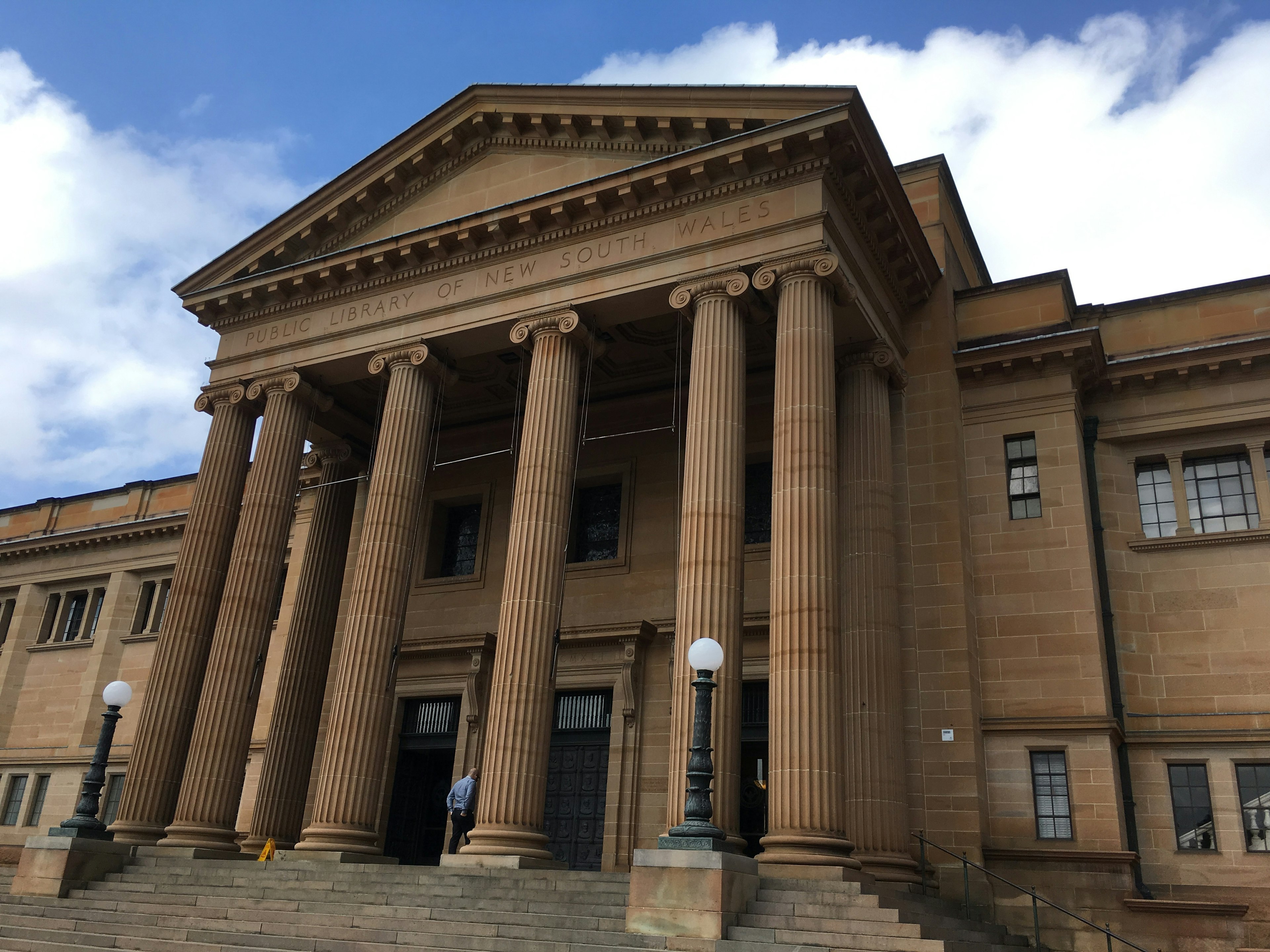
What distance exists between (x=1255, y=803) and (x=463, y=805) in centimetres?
1303

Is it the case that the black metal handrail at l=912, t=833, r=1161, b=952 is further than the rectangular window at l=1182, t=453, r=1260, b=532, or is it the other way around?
the rectangular window at l=1182, t=453, r=1260, b=532

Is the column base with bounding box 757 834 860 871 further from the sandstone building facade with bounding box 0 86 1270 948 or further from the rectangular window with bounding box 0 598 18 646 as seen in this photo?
the rectangular window with bounding box 0 598 18 646

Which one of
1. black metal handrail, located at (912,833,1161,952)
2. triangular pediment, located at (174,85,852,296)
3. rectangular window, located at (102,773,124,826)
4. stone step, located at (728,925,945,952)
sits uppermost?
triangular pediment, located at (174,85,852,296)

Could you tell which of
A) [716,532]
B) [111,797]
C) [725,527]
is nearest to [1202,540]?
[725,527]

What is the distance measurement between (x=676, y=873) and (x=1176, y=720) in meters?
10.5

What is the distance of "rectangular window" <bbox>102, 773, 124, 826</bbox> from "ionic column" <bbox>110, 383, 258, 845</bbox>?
32.7 feet

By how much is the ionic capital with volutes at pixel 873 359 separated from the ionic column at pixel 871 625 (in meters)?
0.02

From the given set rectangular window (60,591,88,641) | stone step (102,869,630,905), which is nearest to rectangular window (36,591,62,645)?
rectangular window (60,591,88,641)

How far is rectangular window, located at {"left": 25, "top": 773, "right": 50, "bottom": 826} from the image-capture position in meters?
32.4

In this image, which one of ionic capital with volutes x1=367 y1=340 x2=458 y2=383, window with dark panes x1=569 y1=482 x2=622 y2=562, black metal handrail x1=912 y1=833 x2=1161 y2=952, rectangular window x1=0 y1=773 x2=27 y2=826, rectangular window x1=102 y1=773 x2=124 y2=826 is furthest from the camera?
rectangular window x1=0 y1=773 x2=27 y2=826

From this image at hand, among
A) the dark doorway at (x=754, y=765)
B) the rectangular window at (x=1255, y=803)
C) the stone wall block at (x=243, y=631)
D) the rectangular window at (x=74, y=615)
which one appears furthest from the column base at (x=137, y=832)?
the rectangular window at (x=1255, y=803)

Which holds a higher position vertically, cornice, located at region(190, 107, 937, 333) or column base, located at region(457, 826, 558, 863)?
cornice, located at region(190, 107, 937, 333)

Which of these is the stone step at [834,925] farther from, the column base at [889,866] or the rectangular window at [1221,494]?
the rectangular window at [1221,494]

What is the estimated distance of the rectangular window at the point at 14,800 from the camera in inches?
1296
